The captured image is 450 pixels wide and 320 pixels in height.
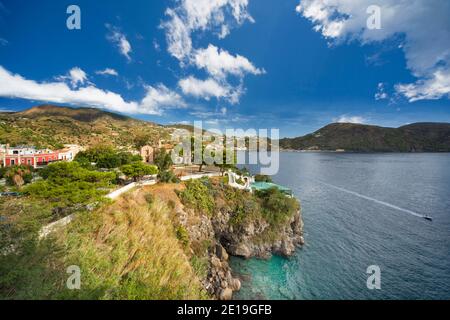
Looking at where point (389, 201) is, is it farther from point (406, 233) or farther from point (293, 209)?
point (293, 209)

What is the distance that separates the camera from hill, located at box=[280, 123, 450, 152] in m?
141

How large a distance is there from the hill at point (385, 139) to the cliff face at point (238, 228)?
155912 millimetres

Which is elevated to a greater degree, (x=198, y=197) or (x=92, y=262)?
(x=92, y=262)

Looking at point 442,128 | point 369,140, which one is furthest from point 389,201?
point 442,128

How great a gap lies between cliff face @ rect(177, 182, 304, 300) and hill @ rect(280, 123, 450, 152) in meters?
156

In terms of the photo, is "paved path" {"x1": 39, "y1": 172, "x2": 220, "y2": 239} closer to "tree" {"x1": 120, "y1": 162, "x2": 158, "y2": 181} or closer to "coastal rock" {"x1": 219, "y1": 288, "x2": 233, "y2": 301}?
"tree" {"x1": 120, "y1": 162, "x2": 158, "y2": 181}

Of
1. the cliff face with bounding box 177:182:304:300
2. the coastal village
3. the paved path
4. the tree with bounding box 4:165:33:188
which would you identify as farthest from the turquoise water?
the tree with bounding box 4:165:33:188

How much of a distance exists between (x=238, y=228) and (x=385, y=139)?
570 feet

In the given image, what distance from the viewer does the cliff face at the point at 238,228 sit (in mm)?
19266

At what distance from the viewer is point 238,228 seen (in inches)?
862

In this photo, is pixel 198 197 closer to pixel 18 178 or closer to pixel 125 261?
pixel 125 261

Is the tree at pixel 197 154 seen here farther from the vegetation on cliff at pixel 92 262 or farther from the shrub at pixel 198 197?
the vegetation on cliff at pixel 92 262

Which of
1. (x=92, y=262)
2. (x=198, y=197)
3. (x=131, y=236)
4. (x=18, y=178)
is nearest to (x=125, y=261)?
(x=92, y=262)

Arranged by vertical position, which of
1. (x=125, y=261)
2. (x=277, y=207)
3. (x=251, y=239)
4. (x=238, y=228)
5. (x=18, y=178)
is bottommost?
(x=251, y=239)
